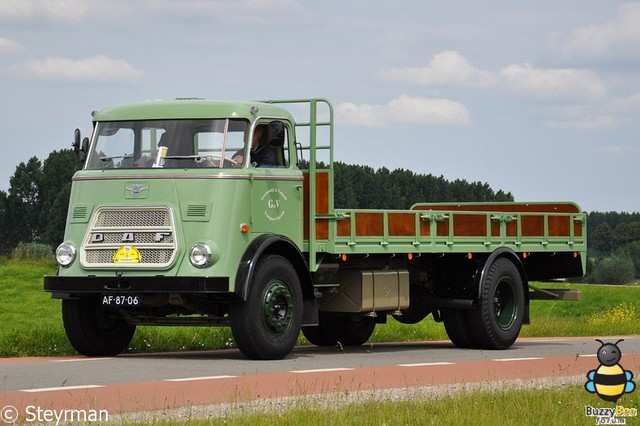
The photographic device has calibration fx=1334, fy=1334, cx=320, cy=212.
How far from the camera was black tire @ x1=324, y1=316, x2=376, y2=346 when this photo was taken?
21.0 meters

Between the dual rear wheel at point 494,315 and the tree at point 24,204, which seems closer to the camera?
the dual rear wheel at point 494,315

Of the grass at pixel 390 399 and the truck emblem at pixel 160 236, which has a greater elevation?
the truck emblem at pixel 160 236

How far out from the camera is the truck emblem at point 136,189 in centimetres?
1630

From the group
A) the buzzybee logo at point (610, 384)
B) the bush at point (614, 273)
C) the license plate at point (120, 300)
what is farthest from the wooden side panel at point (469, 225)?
the bush at point (614, 273)

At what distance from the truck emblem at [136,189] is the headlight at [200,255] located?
105 cm

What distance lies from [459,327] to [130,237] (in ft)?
19.9

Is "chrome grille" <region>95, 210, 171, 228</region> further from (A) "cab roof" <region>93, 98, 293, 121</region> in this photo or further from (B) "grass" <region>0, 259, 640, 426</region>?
(B) "grass" <region>0, 259, 640, 426</region>

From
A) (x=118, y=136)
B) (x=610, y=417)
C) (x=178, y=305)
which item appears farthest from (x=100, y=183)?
(x=610, y=417)

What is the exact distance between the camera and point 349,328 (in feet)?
69.6

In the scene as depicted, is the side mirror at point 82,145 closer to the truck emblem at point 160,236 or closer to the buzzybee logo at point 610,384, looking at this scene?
the truck emblem at point 160,236

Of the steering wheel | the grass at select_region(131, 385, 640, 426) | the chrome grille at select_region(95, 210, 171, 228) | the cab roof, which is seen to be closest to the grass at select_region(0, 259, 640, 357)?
the chrome grille at select_region(95, 210, 171, 228)

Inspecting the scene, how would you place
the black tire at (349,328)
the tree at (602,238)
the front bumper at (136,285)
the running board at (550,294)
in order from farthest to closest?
the tree at (602,238)
the running board at (550,294)
the black tire at (349,328)
the front bumper at (136,285)

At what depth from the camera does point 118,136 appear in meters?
17.0

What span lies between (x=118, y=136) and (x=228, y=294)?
8.69 feet
